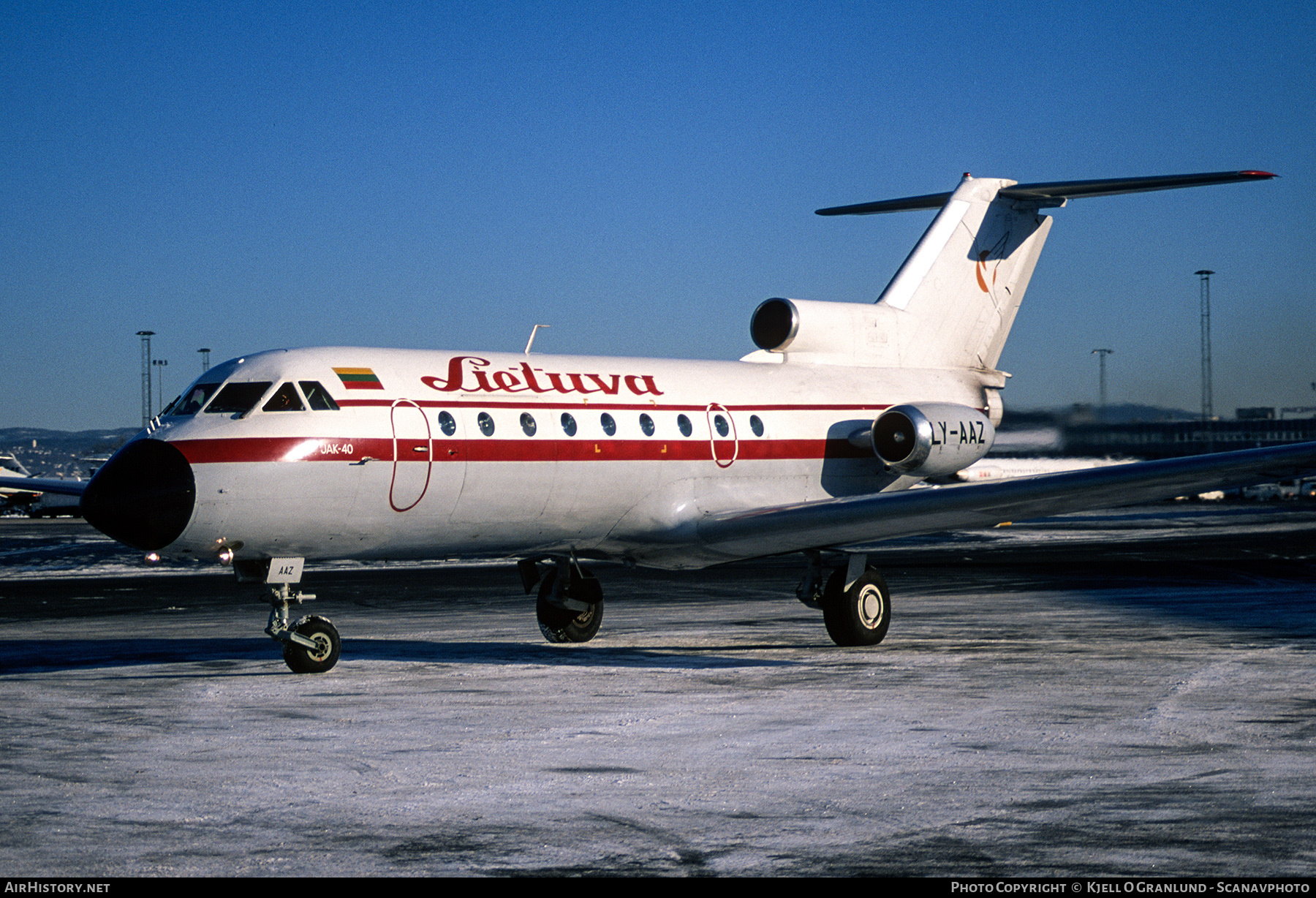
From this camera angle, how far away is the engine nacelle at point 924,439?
677 inches

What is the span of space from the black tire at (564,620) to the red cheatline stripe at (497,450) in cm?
195

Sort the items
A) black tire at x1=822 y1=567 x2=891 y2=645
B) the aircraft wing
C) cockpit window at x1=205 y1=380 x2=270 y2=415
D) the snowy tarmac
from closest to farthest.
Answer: the snowy tarmac
the aircraft wing
cockpit window at x1=205 y1=380 x2=270 y2=415
black tire at x1=822 y1=567 x2=891 y2=645

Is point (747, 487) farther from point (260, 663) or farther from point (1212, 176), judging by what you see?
point (1212, 176)

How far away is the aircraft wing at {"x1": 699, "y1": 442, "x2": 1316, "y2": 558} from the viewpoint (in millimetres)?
12802

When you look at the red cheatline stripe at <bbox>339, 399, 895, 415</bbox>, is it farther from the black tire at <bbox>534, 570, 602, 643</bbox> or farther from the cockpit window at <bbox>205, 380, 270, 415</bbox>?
the black tire at <bbox>534, 570, 602, 643</bbox>

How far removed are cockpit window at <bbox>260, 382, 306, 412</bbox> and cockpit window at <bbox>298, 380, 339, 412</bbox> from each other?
0.30 ft

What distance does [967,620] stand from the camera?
18062mm

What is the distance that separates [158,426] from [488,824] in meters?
7.26

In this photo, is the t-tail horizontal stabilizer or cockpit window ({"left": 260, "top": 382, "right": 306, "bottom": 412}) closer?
cockpit window ({"left": 260, "top": 382, "right": 306, "bottom": 412})

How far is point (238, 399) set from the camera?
13.1 m

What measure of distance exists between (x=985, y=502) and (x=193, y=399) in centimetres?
803

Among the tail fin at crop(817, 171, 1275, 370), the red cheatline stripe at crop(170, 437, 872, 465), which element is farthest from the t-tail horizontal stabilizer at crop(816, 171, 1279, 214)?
the red cheatline stripe at crop(170, 437, 872, 465)

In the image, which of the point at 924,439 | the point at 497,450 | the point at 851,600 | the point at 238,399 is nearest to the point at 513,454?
the point at 497,450
